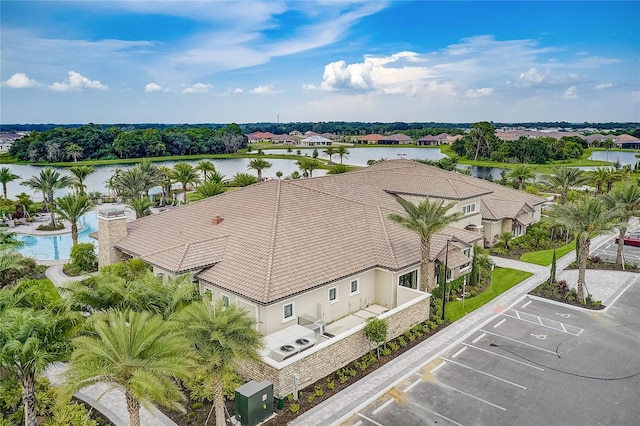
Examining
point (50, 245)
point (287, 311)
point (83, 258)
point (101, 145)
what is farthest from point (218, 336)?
point (101, 145)

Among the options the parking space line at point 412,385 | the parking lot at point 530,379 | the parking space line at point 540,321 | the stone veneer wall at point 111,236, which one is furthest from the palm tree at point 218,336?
the stone veneer wall at point 111,236

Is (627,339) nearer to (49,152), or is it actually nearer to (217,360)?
(217,360)

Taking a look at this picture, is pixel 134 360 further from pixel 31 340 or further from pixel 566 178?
pixel 566 178

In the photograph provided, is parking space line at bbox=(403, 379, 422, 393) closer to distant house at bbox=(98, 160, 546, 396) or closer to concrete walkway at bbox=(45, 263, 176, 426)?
distant house at bbox=(98, 160, 546, 396)

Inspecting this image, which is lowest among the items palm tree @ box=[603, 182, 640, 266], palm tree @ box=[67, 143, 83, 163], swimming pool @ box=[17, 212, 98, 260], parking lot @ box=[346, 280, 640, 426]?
parking lot @ box=[346, 280, 640, 426]

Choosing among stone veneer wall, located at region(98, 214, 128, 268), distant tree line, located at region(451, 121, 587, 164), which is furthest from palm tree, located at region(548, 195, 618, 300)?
distant tree line, located at region(451, 121, 587, 164)

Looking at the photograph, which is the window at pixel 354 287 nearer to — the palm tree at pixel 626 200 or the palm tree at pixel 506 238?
the palm tree at pixel 506 238

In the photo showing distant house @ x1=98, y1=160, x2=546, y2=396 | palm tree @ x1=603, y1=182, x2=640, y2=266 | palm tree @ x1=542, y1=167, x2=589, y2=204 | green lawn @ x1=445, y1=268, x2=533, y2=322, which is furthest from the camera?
palm tree @ x1=542, y1=167, x2=589, y2=204
